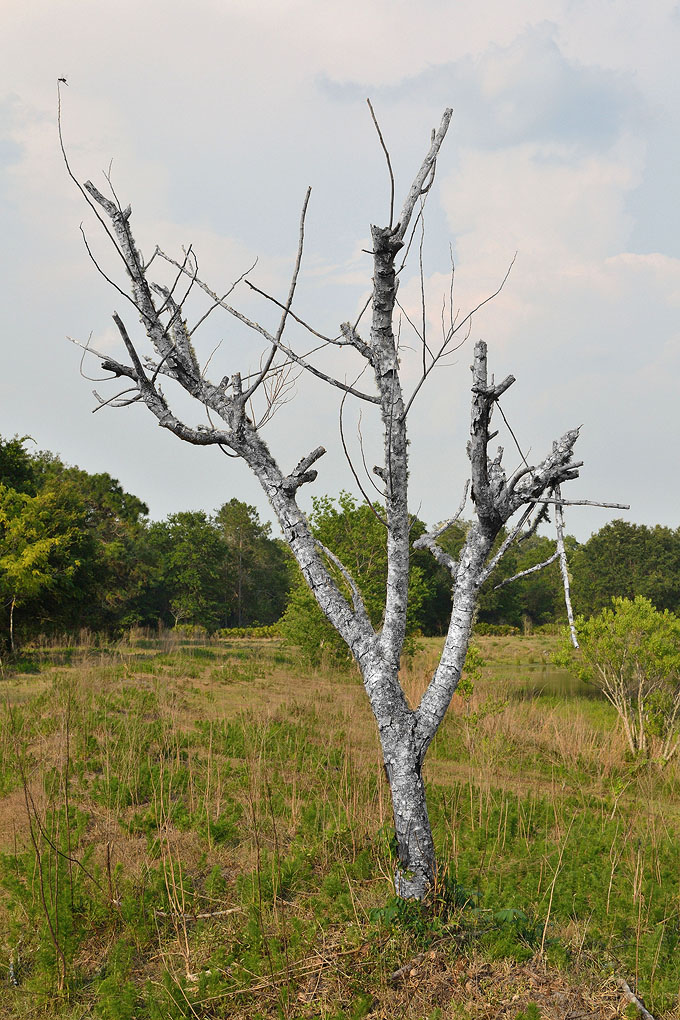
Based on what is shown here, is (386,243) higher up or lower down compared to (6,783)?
higher up

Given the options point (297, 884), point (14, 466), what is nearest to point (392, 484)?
point (297, 884)

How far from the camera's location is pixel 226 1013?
3.44m

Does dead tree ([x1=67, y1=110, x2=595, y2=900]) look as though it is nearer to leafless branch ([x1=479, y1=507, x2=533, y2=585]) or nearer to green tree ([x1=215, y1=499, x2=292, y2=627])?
leafless branch ([x1=479, y1=507, x2=533, y2=585])

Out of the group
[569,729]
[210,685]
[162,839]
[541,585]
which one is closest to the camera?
[162,839]

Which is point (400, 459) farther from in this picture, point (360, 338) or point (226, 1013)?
point (226, 1013)

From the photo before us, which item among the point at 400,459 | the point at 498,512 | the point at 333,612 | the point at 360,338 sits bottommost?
the point at 333,612

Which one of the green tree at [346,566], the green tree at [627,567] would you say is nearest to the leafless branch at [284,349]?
the green tree at [346,566]

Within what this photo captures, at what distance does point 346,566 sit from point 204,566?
19.4 meters

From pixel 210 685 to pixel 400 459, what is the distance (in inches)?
389

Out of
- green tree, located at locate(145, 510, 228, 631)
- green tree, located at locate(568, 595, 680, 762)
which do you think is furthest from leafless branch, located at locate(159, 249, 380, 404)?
green tree, located at locate(145, 510, 228, 631)

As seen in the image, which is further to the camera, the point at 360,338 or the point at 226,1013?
the point at 360,338

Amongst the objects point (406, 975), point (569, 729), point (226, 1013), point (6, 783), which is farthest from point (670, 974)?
point (569, 729)

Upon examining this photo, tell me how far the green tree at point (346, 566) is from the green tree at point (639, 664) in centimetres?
464

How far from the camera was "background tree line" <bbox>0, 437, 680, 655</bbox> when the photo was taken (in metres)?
15.7
